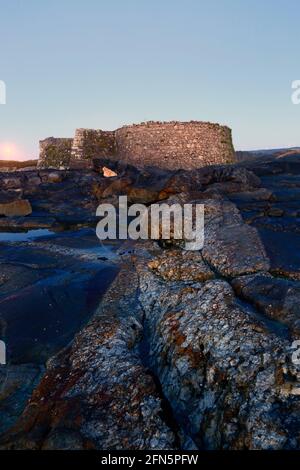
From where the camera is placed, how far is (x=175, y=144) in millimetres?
38281

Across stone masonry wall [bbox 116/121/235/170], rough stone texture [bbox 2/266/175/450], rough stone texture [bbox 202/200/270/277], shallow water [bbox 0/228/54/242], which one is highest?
stone masonry wall [bbox 116/121/235/170]

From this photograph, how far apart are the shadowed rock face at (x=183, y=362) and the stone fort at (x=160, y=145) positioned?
28083 mm

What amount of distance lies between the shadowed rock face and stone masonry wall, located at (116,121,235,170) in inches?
1102

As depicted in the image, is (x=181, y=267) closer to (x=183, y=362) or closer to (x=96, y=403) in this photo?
(x=183, y=362)

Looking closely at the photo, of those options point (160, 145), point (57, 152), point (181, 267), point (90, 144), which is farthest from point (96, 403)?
point (57, 152)

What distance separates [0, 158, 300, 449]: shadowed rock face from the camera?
15.8 feet

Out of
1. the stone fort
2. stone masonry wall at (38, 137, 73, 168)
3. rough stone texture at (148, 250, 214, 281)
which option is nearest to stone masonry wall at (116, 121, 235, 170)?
the stone fort

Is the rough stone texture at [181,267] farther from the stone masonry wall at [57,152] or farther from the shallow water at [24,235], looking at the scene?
the stone masonry wall at [57,152]

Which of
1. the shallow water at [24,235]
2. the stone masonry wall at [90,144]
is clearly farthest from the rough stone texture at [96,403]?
the stone masonry wall at [90,144]

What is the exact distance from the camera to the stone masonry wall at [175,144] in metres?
38.2

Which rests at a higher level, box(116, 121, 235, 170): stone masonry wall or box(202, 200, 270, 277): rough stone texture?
box(116, 121, 235, 170): stone masonry wall

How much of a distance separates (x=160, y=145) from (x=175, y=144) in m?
1.53

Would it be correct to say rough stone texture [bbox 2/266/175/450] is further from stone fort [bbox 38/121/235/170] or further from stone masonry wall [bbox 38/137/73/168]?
stone masonry wall [bbox 38/137/73/168]

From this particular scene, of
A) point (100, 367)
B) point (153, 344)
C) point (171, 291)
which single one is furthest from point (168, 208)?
point (100, 367)
